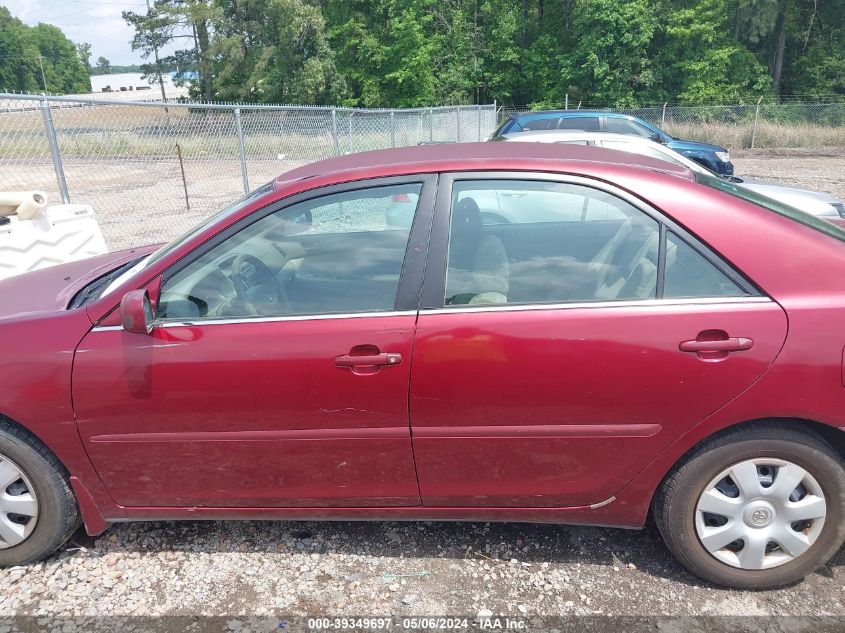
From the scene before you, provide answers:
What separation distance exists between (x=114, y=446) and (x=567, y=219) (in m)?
2.03

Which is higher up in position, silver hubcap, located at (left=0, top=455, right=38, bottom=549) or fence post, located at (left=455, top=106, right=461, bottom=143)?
fence post, located at (left=455, top=106, right=461, bottom=143)

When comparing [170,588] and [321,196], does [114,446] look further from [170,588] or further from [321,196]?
[321,196]

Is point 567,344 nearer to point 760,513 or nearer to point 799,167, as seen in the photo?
point 760,513

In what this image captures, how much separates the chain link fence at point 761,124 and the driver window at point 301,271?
23.8 metres

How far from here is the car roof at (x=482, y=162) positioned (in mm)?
2451

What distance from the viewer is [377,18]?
40062 mm

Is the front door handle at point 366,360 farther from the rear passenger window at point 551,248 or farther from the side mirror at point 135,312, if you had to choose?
the side mirror at point 135,312

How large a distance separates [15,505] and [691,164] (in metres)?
6.36

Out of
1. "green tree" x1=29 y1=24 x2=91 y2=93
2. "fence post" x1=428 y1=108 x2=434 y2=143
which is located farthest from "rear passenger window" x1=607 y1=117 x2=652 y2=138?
"green tree" x1=29 y1=24 x2=91 y2=93

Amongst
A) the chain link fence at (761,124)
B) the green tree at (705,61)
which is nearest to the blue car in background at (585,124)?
the chain link fence at (761,124)

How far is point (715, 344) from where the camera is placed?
7.13ft

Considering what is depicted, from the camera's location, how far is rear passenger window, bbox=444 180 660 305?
2.32 metres

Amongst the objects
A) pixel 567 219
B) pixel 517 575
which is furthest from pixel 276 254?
pixel 517 575

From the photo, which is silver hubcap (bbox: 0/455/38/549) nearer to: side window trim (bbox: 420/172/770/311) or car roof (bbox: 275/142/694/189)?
car roof (bbox: 275/142/694/189)
